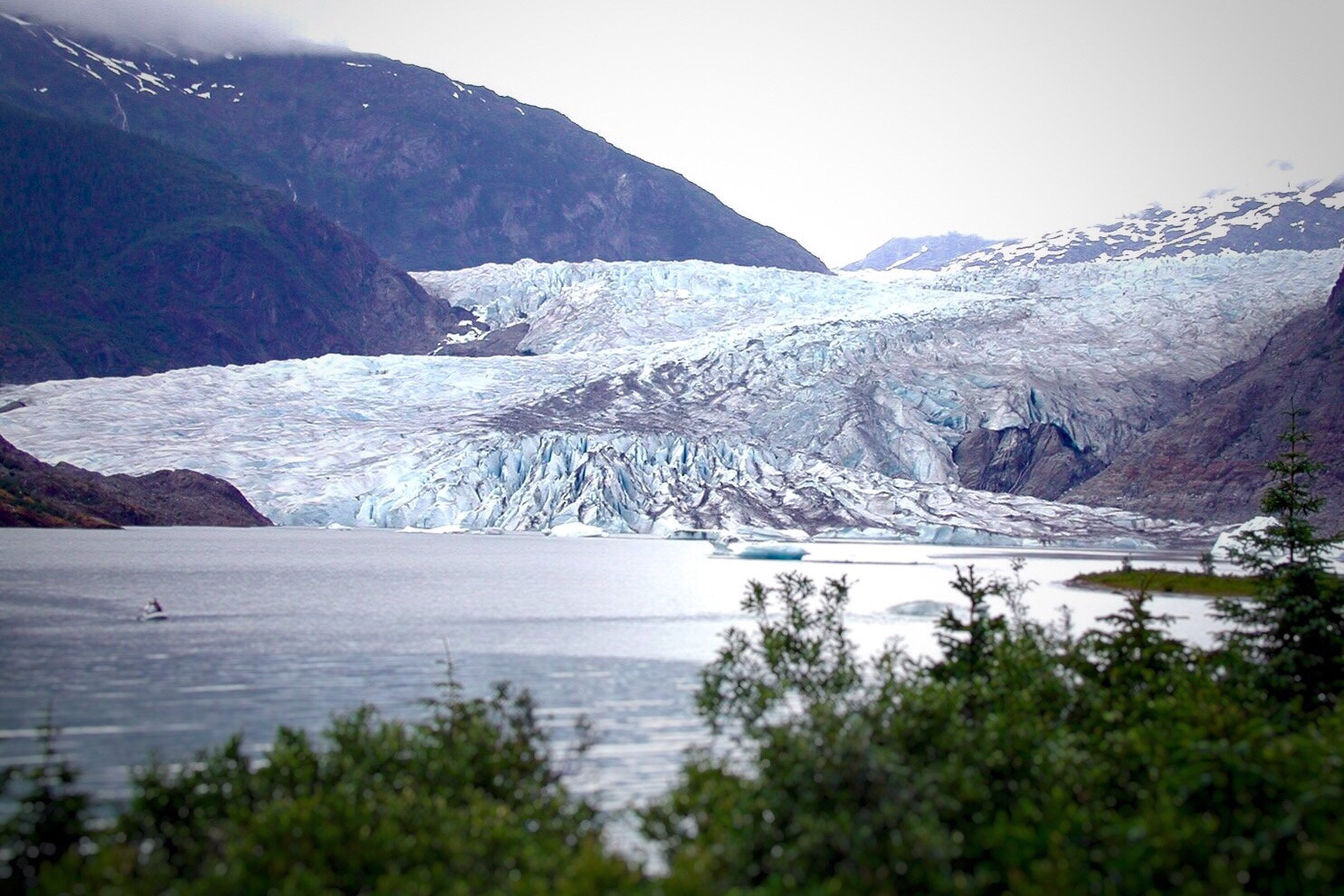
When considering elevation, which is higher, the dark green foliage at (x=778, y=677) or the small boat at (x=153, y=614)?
the dark green foliage at (x=778, y=677)

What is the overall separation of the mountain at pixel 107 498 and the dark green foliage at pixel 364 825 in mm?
61418

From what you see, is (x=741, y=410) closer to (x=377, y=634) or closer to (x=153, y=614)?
(x=153, y=614)

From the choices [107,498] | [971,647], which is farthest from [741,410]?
[971,647]

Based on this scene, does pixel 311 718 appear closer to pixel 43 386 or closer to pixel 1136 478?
pixel 1136 478

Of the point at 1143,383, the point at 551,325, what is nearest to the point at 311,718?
the point at 1143,383

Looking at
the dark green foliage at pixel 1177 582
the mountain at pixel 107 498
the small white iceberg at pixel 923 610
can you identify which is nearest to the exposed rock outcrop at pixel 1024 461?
the dark green foliage at pixel 1177 582

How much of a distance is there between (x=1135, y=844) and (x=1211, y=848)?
1.78 feet

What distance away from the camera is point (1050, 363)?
8238 cm

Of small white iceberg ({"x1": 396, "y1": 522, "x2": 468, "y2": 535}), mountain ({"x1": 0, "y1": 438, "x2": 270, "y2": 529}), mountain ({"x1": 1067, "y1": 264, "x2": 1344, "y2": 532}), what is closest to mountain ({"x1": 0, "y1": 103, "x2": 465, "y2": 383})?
mountain ({"x1": 0, "y1": 438, "x2": 270, "y2": 529})

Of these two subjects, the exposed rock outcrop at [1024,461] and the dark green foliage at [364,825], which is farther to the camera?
the exposed rock outcrop at [1024,461]

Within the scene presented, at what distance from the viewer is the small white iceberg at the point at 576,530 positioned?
64.9 metres

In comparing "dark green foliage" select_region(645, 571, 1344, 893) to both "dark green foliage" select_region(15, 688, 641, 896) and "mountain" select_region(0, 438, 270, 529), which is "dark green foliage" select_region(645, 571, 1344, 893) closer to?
"dark green foliage" select_region(15, 688, 641, 896)

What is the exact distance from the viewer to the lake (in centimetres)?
1488

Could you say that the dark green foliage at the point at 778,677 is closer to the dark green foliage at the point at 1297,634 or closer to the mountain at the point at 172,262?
the dark green foliage at the point at 1297,634
